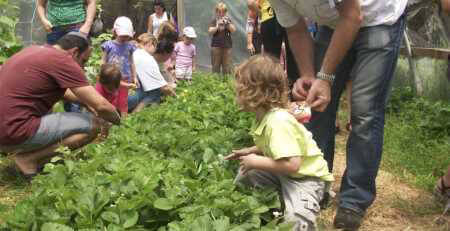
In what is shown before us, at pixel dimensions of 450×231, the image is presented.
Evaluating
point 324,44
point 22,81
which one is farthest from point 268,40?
point 22,81

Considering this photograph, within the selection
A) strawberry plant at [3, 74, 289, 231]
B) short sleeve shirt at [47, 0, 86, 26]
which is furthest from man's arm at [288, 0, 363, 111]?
short sleeve shirt at [47, 0, 86, 26]

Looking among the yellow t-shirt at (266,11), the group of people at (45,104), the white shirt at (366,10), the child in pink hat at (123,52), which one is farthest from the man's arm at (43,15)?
the white shirt at (366,10)

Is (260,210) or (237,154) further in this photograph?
(237,154)

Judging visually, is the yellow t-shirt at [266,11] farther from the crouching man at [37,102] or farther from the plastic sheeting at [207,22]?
the plastic sheeting at [207,22]

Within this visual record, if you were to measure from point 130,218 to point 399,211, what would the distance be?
183 cm

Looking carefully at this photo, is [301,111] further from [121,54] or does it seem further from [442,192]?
[121,54]

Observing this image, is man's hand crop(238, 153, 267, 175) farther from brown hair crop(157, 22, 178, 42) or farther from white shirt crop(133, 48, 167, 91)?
brown hair crop(157, 22, 178, 42)

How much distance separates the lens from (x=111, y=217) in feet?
8.30

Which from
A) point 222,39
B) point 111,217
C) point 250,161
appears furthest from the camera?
point 222,39

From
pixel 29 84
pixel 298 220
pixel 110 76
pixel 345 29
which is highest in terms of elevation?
pixel 345 29

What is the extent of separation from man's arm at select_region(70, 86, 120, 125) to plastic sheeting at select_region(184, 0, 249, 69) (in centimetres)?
832

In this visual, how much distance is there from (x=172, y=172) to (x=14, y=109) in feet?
6.20

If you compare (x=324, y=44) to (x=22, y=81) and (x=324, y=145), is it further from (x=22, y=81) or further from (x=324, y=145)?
(x=22, y=81)

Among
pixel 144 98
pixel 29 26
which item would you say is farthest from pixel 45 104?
pixel 29 26
